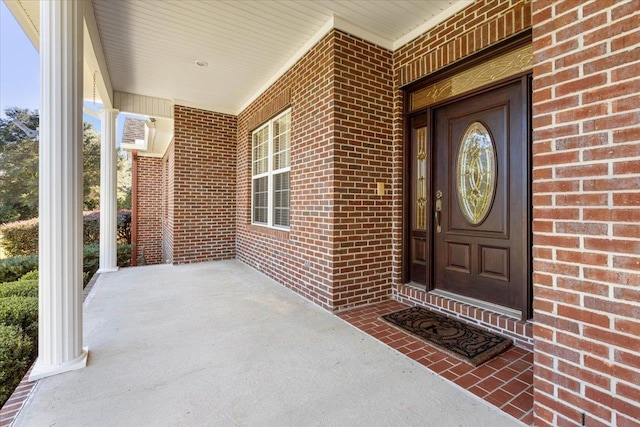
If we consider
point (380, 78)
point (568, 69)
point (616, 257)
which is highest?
point (380, 78)

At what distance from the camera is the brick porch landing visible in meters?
1.72

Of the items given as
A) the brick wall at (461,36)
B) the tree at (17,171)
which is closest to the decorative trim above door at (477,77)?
the brick wall at (461,36)

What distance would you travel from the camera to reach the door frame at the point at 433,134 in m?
2.43

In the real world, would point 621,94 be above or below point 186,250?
above

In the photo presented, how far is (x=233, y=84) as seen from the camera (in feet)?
16.1

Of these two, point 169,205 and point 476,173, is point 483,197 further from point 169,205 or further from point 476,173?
point 169,205

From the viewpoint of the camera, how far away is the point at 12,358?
6.75 feet

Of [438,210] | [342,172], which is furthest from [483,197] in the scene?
[342,172]

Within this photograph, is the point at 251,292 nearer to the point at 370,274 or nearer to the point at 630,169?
the point at 370,274

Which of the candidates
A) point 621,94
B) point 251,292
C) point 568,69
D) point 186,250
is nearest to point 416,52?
point 568,69

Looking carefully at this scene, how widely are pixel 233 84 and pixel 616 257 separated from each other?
5.08 m

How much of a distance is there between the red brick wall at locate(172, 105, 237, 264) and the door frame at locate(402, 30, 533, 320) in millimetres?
3968

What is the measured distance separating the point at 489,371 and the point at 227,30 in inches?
159

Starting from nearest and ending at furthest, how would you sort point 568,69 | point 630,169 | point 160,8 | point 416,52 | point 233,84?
point 630,169
point 568,69
point 160,8
point 416,52
point 233,84
